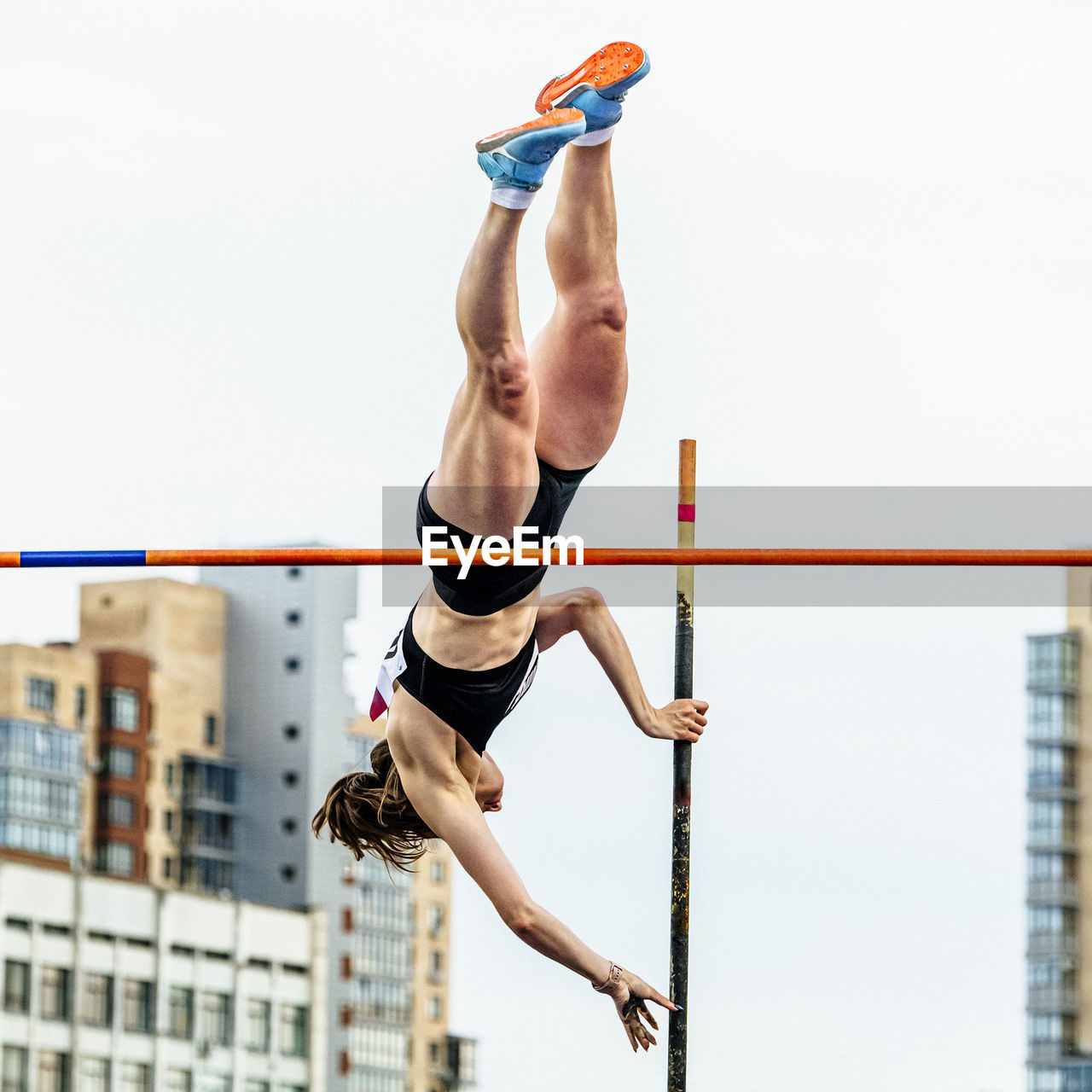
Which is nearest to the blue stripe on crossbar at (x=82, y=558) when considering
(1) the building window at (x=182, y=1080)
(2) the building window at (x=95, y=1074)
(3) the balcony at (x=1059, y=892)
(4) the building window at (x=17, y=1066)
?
(3) the balcony at (x=1059, y=892)

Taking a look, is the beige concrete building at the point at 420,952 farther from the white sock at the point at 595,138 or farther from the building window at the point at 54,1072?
the white sock at the point at 595,138

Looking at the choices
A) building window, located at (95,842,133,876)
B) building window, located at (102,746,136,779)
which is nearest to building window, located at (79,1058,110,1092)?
building window, located at (95,842,133,876)

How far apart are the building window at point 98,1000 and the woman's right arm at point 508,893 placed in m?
72.4

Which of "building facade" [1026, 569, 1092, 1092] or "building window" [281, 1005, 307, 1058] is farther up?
"building facade" [1026, 569, 1092, 1092]

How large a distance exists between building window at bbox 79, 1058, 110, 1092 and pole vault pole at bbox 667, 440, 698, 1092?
71393mm

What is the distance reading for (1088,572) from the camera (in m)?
18.1

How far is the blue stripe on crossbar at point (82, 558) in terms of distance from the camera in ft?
29.1

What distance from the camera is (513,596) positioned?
8828 mm

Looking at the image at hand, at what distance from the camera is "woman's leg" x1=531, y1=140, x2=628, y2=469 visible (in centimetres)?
869

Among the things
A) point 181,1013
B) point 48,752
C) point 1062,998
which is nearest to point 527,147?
point 1062,998

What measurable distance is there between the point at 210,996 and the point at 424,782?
7515 cm

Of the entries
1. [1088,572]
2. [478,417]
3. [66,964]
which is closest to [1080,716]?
[1088,572]

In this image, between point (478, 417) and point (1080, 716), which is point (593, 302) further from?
point (1080, 716)

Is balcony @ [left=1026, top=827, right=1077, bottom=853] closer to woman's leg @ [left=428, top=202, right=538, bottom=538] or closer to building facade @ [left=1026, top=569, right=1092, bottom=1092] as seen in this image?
building facade @ [left=1026, top=569, right=1092, bottom=1092]
